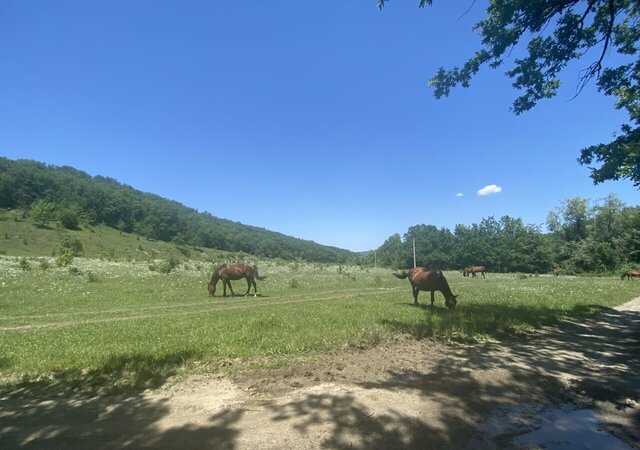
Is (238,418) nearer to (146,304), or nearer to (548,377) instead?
(548,377)

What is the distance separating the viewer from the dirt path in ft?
17.1

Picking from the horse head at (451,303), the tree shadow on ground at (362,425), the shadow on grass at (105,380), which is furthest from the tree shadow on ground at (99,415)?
the horse head at (451,303)

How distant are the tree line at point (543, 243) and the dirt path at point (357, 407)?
77.0 m

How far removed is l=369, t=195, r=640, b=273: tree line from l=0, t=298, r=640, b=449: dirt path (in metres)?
77.0

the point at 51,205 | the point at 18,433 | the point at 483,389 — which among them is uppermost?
the point at 51,205

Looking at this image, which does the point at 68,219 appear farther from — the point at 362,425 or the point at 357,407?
the point at 362,425

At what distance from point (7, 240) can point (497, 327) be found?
343ft

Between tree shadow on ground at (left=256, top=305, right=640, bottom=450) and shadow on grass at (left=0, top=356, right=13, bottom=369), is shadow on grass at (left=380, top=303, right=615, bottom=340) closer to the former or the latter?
tree shadow on ground at (left=256, top=305, right=640, bottom=450)

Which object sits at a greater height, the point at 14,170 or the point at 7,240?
the point at 14,170

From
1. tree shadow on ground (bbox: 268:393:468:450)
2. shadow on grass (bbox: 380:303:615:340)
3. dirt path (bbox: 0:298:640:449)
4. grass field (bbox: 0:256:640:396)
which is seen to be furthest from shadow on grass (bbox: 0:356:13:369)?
shadow on grass (bbox: 380:303:615:340)

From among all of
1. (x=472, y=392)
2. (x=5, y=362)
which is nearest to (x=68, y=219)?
(x=5, y=362)

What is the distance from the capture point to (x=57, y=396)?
701cm

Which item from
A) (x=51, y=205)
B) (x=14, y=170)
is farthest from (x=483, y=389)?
(x=14, y=170)

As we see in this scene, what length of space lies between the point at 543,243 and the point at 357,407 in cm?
11494
